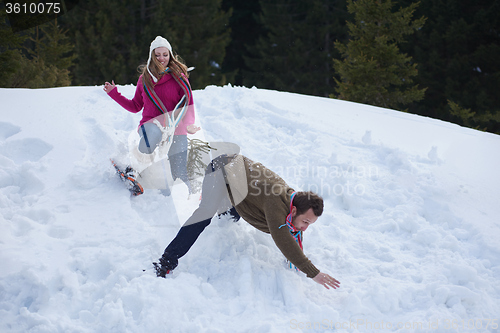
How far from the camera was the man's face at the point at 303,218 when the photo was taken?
2751 millimetres

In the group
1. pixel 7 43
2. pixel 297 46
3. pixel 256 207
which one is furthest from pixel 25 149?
pixel 297 46

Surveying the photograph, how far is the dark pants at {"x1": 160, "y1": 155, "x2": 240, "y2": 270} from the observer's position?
113 inches

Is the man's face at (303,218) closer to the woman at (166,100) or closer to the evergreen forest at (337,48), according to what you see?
the woman at (166,100)

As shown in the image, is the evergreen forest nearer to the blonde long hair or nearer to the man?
the blonde long hair

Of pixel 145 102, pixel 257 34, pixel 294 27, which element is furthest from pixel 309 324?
pixel 257 34

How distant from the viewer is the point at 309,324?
2707 mm

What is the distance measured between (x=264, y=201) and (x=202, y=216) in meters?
0.48

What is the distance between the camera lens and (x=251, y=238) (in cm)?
334

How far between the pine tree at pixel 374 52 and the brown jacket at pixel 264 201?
9629 millimetres

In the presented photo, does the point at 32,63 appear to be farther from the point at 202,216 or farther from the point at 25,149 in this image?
the point at 202,216

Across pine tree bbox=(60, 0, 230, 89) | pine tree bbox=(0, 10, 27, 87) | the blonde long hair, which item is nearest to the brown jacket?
the blonde long hair

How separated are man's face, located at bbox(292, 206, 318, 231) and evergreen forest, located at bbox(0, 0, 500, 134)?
9.77 metres

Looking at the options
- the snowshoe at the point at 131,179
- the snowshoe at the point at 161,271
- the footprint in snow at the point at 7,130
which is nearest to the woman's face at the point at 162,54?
the snowshoe at the point at 131,179

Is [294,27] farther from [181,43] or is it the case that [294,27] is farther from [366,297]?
[366,297]
